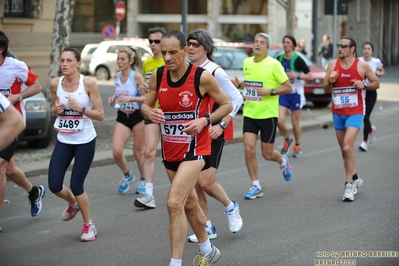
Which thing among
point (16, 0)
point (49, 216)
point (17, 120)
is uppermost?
point (16, 0)

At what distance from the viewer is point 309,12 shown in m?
43.5

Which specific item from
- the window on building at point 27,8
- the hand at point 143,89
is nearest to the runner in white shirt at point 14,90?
the hand at point 143,89

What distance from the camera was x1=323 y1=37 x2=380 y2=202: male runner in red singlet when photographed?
31.6 feet

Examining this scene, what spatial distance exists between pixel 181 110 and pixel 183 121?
0.09m

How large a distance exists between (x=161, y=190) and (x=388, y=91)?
20081mm

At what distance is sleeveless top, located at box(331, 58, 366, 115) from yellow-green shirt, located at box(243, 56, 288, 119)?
66cm

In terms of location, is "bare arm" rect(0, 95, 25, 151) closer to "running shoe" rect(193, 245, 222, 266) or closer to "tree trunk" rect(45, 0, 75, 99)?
"running shoe" rect(193, 245, 222, 266)

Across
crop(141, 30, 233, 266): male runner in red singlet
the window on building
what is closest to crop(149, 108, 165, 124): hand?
crop(141, 30, 233, 266): male runner in red singlet

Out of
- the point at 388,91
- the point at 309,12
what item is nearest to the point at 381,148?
the point at 388,91

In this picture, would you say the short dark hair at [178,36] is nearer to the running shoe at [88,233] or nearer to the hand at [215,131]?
the hand at [215,131]

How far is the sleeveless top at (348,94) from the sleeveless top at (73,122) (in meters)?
3.42

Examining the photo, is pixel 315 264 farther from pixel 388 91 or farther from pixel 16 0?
pixel 388 91

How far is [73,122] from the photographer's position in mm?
7715

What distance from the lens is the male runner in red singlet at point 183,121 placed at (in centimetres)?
618
